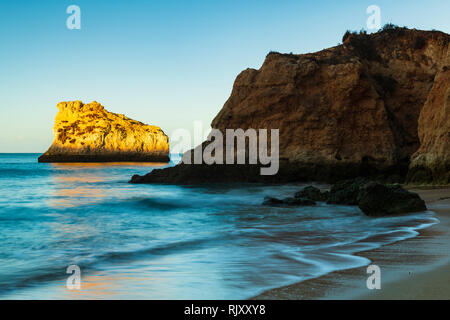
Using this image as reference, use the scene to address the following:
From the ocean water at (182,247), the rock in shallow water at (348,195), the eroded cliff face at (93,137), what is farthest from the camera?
the eroded cliff face at (93,137)

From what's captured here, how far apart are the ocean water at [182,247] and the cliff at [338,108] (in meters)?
7.55

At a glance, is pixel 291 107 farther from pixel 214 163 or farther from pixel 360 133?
pixel 214 163

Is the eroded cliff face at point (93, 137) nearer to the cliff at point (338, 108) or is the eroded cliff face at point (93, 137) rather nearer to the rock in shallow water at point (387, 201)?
the cliff at point (338, 108)

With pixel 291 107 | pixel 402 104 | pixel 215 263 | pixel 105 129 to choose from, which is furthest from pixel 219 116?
pixel 105 129

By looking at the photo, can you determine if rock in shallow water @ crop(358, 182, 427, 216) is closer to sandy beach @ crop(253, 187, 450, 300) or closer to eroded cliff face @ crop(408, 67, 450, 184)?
sandy beach @ crop(253, 187, 450, 300)

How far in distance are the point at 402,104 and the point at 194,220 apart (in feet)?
49.5

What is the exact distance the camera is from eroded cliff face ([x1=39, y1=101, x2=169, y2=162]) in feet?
249

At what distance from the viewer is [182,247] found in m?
6.51

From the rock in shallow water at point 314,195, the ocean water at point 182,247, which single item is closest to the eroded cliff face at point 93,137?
the ocean water at point 182,247

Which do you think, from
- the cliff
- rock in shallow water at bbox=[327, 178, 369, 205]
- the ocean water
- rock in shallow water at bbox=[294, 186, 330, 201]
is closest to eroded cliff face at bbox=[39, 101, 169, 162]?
the cliff

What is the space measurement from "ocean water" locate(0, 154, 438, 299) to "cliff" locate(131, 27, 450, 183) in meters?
7.55

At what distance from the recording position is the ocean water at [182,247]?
12.8 ft

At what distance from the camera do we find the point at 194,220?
10.1 m

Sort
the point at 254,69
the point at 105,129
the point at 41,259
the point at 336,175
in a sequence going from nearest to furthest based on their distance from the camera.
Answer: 1. the point at 41,259
2. the point at 336,175
3. the point at 254,69
4. the point at 105,129
